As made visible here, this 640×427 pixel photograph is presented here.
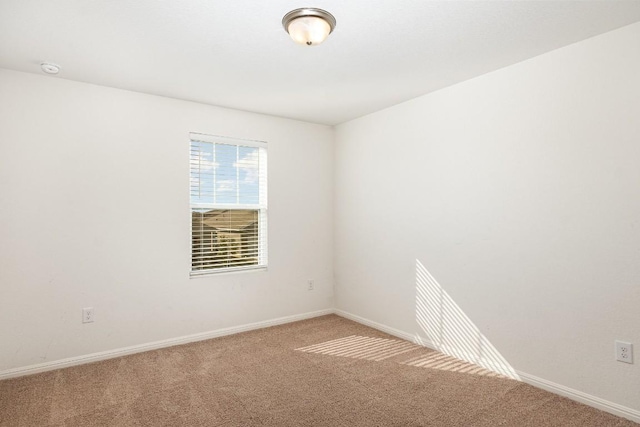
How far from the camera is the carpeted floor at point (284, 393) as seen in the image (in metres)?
2.25

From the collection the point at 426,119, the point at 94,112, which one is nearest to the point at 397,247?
the point at 426,119

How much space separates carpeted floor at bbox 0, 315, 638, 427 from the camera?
2.25 meters

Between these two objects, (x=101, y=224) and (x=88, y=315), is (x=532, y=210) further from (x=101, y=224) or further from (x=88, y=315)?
(x=88, y=315)

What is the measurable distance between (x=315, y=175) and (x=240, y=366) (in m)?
2.43

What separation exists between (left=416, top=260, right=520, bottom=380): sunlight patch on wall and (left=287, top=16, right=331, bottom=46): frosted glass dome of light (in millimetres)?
2304

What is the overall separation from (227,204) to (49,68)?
1887mm

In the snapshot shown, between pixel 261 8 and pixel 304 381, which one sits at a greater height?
pixel 261 8

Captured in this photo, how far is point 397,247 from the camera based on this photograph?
12.5 feet

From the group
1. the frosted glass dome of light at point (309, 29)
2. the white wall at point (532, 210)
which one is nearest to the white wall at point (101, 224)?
the white wall at point (532, 210)

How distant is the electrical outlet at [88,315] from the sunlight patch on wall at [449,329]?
2998 millimetres

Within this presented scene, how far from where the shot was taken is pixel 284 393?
2.57 meters

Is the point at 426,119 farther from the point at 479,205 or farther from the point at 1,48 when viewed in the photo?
the point at 1,48

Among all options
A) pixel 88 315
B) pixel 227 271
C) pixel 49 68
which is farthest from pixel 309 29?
pixel 88 315

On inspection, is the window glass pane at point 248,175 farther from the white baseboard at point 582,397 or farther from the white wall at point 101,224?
the white baseboard at point 582,397
